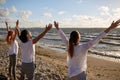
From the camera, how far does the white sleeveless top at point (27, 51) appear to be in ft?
19.6

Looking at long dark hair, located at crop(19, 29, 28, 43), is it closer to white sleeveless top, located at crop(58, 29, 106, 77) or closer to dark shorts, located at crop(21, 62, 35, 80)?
dark shorts, located at crop(21, 62, 35, 80)

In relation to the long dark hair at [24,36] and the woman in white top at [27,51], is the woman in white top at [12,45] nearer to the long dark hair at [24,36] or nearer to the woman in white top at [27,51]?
the woman in white top at [27,51]

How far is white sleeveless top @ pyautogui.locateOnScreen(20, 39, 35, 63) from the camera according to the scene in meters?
5.96

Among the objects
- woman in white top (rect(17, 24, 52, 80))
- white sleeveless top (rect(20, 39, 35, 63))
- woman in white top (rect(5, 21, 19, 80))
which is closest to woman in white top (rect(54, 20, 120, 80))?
woman in white top (rect(17, 24, 52, 80))

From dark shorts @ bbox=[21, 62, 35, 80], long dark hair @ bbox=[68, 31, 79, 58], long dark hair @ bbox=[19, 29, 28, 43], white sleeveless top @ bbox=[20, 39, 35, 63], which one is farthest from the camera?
dark shorts @ bbox=[21, 62, 35, 80]

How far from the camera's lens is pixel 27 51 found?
238 inches

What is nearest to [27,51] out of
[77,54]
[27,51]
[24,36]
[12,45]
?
[27,51]

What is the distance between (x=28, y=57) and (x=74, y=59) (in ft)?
5.58

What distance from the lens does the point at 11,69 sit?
899cm

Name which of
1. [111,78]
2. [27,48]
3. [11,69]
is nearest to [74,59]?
[27,48]

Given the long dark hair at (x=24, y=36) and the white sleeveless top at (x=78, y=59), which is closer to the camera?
the white sleeveless top at (x=78, y=59)

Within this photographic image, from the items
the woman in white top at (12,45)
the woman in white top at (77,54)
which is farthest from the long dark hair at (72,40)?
the woman in white top at (12,45)

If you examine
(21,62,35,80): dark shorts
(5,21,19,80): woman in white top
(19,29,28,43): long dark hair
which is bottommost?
(21,62,35,80): dark shorts

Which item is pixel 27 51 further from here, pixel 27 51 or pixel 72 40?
pixel 72 40
